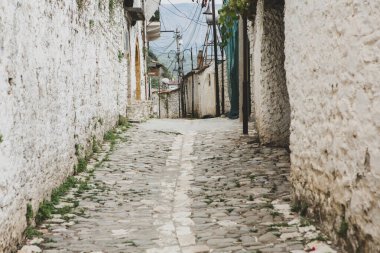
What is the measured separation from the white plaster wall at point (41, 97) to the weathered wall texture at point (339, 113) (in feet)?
8.61

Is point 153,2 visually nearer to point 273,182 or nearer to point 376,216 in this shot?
point 273,182

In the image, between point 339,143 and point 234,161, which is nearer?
point 339,143

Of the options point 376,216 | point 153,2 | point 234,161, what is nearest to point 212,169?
point 234,161

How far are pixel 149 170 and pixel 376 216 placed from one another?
467cm

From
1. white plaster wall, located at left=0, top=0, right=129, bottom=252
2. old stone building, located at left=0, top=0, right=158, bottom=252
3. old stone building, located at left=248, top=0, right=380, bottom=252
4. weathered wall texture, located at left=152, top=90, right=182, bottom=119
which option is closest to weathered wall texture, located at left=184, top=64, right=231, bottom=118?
weathered wall texture, located at left=152, top=90, right=182, bottom=119

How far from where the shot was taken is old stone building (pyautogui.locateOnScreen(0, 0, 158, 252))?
3855 mm

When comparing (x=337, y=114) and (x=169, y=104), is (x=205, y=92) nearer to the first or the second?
(x=169, y=104)

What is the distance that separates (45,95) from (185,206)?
2.00m

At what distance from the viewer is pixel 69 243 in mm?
4078

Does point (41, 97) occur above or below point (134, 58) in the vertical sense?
below

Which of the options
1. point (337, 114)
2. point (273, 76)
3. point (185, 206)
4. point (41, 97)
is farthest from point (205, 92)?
point (337, 114)

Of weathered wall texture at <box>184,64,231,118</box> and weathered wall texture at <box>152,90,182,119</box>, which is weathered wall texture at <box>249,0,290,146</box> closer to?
weathered wall texture at <box>184,64,231,118</box>

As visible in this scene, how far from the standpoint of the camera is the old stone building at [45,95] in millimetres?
3855

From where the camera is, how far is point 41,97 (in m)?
5.00
